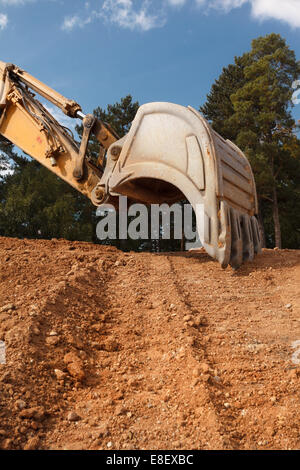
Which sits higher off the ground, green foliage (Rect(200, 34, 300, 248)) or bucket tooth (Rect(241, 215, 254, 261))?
green foliage (Rect(200, 34, 300, 248))

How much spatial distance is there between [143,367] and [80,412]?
0.60 m

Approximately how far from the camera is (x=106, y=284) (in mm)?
4391

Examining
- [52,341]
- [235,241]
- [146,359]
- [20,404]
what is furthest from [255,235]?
[20,404]

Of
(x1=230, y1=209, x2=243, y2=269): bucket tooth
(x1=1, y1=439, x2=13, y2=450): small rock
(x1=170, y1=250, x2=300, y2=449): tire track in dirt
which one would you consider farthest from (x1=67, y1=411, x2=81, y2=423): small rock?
(x1=230, y1=209, x2=243, y2=269): bucket tooth

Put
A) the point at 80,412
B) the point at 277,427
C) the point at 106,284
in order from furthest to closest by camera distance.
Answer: the point at 106,284
the point at 80,412
the point at 277,427

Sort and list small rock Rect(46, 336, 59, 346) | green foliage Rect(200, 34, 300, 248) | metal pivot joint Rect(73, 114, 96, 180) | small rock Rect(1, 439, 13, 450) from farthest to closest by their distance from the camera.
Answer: green foliage Rect(200, 34, 300, 248)
metal pivot joint Rect(73, 114, 96, 180)
small rock Rect(46, 336, 59, 346)
small rock Rect(1, 439, 13, 450)

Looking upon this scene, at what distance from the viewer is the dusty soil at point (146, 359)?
1927mm

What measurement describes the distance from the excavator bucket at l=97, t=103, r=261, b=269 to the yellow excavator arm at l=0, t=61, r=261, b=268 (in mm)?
11

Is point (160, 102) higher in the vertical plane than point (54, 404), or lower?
higher

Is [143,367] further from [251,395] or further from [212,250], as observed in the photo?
[212,250]

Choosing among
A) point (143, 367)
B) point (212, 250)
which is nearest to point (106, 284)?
point (212, 250)

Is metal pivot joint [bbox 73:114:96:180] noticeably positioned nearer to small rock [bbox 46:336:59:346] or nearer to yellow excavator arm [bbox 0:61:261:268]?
yellow excavator arm [bbox 0:61:261:268]

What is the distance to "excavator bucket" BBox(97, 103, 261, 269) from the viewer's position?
4.68 metres

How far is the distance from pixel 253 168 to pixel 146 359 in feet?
47.0
